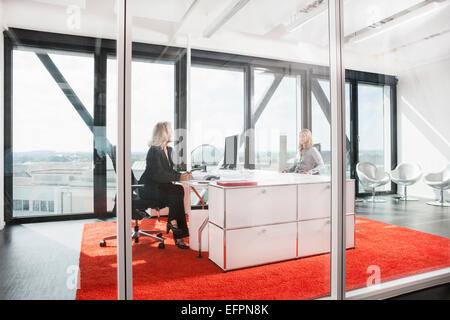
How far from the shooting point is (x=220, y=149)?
350 centimetres

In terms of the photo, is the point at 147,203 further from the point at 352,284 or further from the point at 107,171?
the point at 352,284

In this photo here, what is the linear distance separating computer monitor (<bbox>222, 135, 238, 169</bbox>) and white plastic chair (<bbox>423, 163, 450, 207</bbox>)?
1935 mm

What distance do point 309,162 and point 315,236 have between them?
2.42 ft

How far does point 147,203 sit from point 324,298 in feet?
5.33

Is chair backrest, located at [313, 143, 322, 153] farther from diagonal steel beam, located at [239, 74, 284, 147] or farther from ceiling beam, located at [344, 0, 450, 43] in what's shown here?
ceiling beam, located at [344, 0, 450, 43]

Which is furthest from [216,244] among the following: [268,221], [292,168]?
[292,168]

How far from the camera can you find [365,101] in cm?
249

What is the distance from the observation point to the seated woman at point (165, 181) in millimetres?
2508

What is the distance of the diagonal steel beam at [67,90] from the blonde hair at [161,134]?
1.48ft

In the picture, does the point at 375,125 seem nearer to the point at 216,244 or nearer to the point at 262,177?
the point at 262,177

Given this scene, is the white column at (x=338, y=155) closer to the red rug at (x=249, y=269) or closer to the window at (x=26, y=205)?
the red rug at (x=249, y=269)

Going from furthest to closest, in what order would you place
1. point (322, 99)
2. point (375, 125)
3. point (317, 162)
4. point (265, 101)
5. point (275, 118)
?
point (265, 101), point (275, 118), point (317, 162), point (375, 125), point (322, 99)

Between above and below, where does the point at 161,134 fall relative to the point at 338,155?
above
